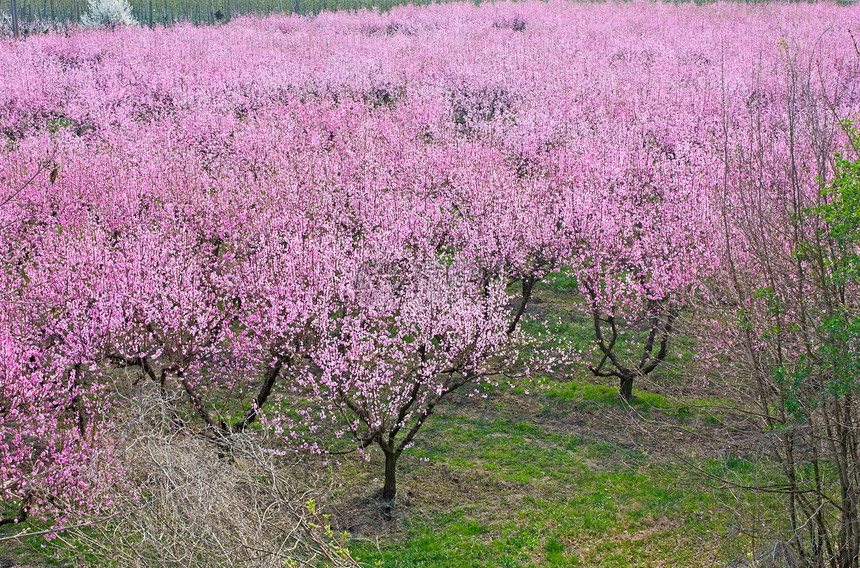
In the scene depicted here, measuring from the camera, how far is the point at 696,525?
14.6m

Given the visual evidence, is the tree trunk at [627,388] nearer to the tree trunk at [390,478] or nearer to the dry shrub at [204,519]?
the tree trunk at [390,478]

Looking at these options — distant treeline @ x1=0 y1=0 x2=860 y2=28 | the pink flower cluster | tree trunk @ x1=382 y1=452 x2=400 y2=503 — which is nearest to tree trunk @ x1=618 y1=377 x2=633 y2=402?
the pink flower cluster

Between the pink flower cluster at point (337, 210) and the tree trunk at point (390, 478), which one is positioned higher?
the pink flower cluster at point (337, 210)

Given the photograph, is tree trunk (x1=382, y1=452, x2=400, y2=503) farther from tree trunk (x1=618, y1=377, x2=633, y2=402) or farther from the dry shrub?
tree trunk (x1=618, y1=377, x2=633, y2=402)

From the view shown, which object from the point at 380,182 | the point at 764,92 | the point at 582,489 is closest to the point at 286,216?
the point at 380,182

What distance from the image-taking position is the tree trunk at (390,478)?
1509 centimetres

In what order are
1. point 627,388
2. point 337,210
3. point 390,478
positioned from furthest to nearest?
point 337,210 < point 627,388 < point 390,478

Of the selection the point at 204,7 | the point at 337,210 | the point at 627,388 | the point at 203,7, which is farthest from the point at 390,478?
the point at 203,7

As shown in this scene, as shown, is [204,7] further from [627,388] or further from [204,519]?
[204,519]

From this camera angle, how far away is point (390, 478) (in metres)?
15.2

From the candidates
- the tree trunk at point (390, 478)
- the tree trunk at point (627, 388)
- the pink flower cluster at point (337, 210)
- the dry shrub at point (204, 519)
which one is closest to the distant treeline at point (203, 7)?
the pink flower cluster at point (337, 210)

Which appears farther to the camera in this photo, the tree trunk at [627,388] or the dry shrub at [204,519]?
the tree trunk at [627,388]

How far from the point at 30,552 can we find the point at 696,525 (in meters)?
12.9

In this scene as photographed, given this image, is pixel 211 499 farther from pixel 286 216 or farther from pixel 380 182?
pixel 380 182
